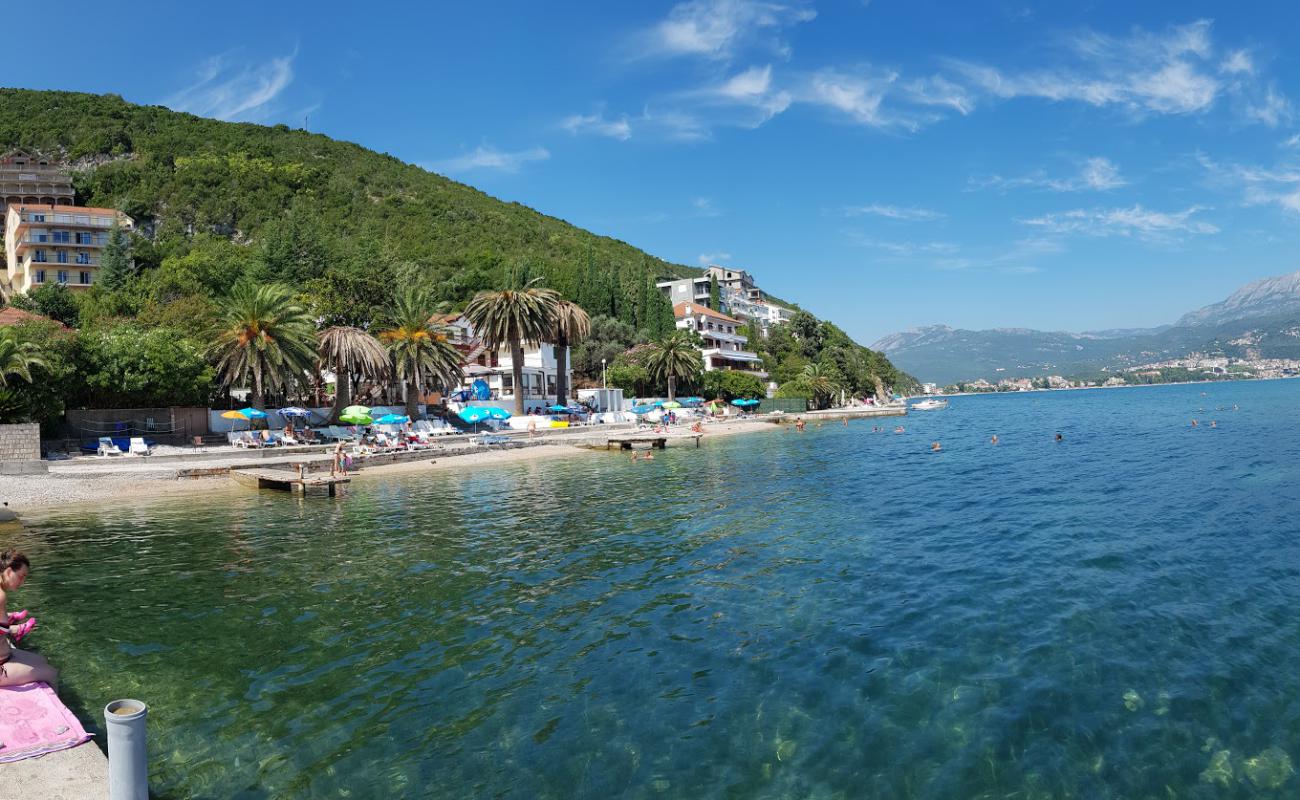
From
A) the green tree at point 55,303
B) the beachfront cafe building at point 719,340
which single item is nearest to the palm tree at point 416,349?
the green tree at point 55,303

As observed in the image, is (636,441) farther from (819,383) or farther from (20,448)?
(819,383)

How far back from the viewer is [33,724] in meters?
6.75

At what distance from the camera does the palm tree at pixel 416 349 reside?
5253 cm

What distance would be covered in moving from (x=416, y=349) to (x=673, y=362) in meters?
34.2

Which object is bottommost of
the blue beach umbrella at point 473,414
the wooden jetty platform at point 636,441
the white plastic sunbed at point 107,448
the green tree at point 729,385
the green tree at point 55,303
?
the wooden jetty platform at point 636,441

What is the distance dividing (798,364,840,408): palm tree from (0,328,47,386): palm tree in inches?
3295

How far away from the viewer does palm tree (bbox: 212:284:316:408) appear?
139 ft

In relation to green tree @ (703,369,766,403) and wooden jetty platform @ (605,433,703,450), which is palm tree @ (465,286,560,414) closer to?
wooden jetty platform @ (605,433,703,450)

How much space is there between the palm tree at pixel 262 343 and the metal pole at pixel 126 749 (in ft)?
135

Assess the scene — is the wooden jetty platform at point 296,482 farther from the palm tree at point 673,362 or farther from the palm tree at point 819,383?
the palm tree at point 819,383

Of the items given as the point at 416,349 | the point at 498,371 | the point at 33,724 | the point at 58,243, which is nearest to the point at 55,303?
the point at 58,243

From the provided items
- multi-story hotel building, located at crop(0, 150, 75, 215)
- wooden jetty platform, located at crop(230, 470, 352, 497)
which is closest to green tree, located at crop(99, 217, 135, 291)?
multi-story hotel building, located at crop(0, 150, 75, 215)

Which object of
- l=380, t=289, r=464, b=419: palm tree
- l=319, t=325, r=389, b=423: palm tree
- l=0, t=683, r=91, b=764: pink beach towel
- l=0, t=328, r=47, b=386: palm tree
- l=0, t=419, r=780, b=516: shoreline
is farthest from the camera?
l=380, t=289, r=464, b=419: palm tree

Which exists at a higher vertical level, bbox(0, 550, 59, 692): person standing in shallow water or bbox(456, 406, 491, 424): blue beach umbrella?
bbox(456, 406, 491, 424): blue beach umbrella
